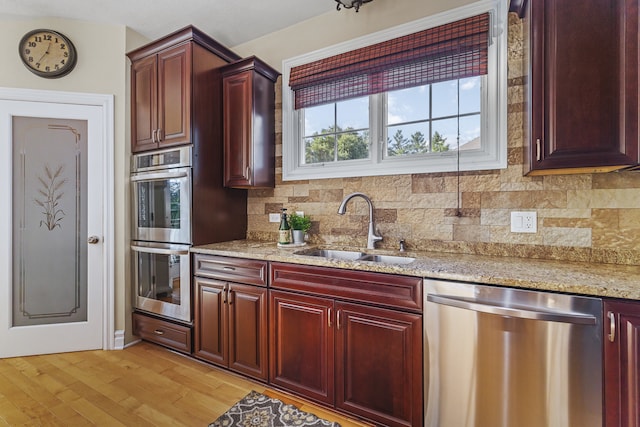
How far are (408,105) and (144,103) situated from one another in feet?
7.28

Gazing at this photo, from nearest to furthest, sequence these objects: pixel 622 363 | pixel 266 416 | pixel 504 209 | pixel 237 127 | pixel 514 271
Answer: pixel 622 363, pixel 514 271, pixel 266 416, pixel 504 209, pixel 237 127

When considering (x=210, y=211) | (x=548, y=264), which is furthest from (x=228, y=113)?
(x=548, y=264)

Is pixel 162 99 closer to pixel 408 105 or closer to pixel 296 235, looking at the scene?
pixel 296 235

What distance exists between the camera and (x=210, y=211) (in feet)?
8.06

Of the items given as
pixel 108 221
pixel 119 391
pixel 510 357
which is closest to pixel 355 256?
pixel 510 357

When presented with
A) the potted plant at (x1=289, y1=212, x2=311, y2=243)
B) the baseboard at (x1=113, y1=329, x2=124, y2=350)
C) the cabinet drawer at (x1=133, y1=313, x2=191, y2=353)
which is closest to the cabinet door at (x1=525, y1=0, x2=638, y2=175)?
the potted plant at (x1=289, y1=212, x2=311, y2=243)

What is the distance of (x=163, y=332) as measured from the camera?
2439 mm

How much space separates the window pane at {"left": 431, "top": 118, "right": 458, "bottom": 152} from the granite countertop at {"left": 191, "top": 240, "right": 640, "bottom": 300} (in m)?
0.75

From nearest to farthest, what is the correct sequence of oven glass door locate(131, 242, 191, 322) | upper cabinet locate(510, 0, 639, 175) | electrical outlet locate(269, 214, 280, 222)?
1. upper cabinet locate(510, 0, 639, 175)
2. oven glass door locate(131, 242, 191, 322)
3. electrical outlet locate(269, 214, 280, 222)

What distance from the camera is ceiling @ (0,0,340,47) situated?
2340 mm

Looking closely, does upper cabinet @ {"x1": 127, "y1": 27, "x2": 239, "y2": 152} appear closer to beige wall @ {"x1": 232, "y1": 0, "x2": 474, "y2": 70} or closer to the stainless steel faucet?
beige wall @ {"x1": 232, "y1": 0, "x2": 474, "y2": 70}

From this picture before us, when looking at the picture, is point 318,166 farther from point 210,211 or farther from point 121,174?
point 121,174

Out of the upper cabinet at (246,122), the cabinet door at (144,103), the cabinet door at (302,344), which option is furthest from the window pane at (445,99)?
the cabinet door at (144,103)

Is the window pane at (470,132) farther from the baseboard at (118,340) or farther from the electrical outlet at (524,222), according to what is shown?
the baseboard at (118,340)
